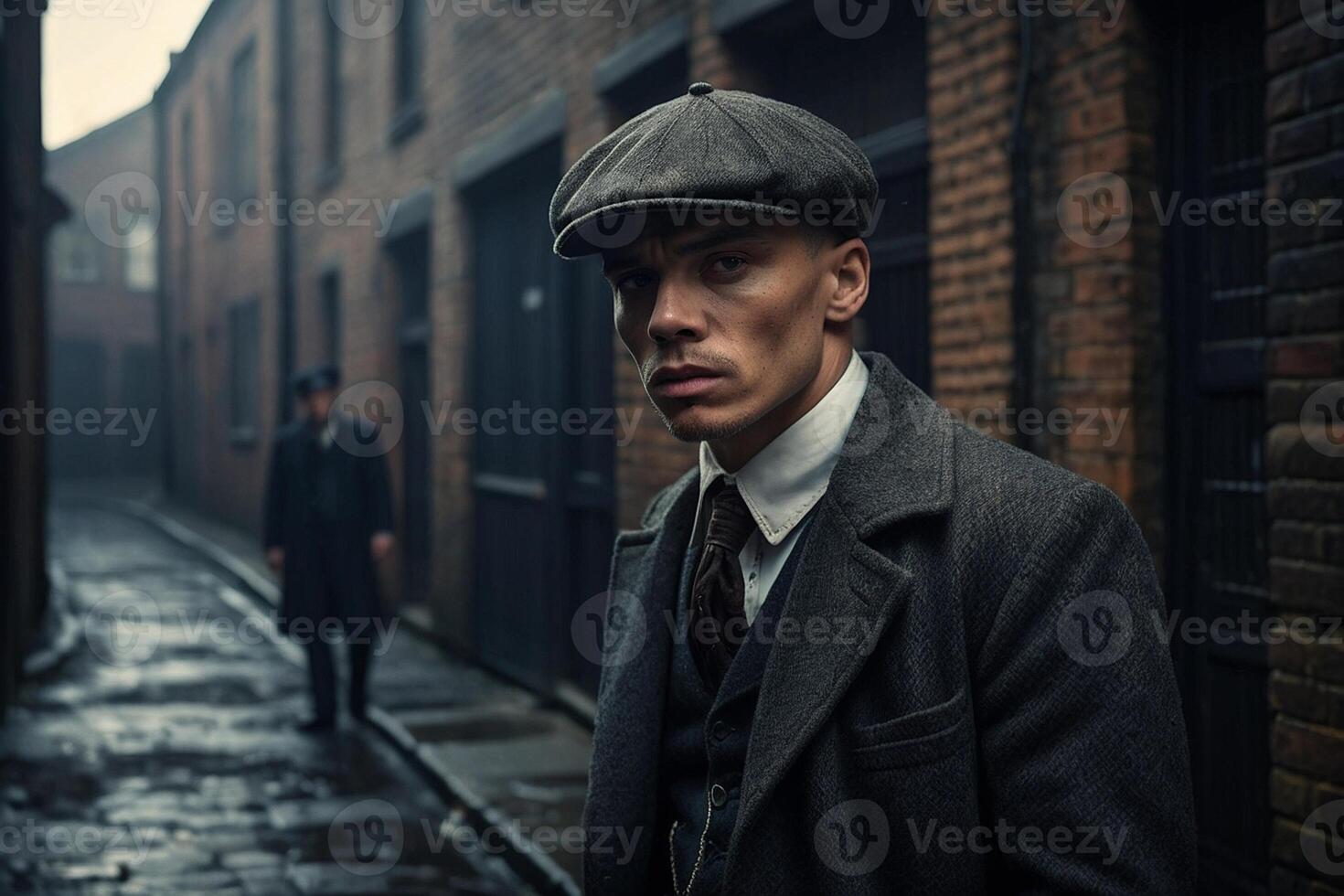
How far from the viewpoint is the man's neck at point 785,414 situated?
72.5 inches

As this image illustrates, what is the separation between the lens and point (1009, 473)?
1.71 meters

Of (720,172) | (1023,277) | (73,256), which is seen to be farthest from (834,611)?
(73,256)

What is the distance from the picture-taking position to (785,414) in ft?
6.06

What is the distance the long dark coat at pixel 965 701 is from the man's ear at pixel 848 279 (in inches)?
7.7

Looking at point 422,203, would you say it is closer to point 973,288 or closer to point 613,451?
point 613,451

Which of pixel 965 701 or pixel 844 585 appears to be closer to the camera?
pixel 965 701

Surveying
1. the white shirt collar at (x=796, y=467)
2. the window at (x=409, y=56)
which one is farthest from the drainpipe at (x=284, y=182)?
the white shirt collar at (x=796, y=467)

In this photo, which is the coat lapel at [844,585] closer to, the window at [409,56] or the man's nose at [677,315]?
the man's nose at [677,315]

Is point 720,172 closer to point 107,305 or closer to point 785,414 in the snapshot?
point 785,414

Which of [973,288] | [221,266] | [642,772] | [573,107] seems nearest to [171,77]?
[221,266]

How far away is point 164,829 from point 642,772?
4982 millimetres

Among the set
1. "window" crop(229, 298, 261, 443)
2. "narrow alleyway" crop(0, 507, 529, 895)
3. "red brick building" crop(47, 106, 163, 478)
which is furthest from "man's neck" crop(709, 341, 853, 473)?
"red brick building" crop(47, 106, 163, 478)

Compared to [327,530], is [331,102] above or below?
above

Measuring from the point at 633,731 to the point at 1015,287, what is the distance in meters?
3.13
